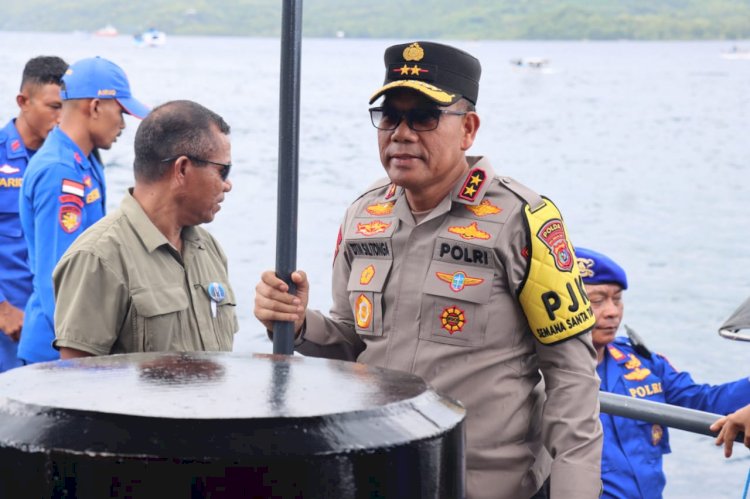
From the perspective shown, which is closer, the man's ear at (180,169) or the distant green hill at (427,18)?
the man's ear at (180,169)

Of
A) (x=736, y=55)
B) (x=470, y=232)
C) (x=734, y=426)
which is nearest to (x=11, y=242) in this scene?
(x=470, y=232)

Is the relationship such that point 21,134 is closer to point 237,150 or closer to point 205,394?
point 205,394

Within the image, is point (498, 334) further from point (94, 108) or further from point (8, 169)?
point (8, 169)

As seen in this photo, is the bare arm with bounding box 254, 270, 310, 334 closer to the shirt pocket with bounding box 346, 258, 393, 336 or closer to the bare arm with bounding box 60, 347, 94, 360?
the shirt pocket with bounding box 346, 258, 393, 336

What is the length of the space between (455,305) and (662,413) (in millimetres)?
841

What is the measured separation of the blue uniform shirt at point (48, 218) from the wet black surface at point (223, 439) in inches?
105

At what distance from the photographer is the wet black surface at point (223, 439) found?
146cm

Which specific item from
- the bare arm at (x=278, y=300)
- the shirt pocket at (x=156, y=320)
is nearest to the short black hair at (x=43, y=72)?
the shirt pocket at (x=156, y=320)

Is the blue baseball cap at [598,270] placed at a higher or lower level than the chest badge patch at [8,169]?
lower

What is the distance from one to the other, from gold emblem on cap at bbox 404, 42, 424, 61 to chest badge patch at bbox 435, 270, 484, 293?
1.74 feet

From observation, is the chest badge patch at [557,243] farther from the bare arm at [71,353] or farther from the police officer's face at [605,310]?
the police officer's face at [605,310]

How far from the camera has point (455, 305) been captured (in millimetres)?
2736

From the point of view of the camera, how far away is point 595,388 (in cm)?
274

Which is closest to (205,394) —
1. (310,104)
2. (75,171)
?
(75,171)
